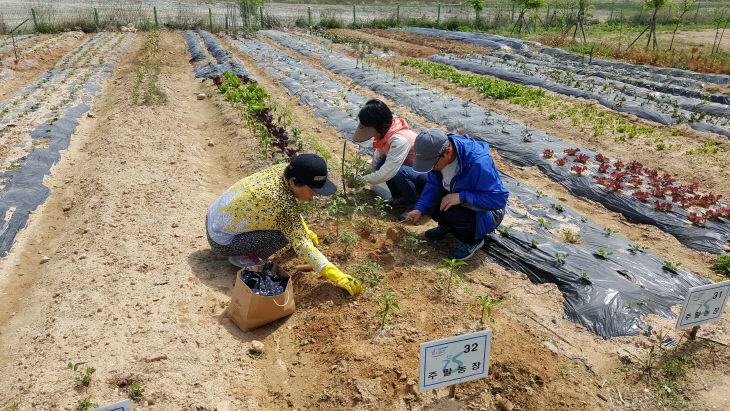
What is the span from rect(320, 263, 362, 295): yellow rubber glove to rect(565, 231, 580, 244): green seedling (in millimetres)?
2332

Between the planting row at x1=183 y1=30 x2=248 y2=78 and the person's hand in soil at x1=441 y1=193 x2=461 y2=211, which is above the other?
the planting row at x1=183 y1=30 x2=248 y2=78

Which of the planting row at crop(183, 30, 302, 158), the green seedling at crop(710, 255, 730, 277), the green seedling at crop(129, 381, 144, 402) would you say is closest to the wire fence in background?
the planting row at crop(183, 30, 302, 158)

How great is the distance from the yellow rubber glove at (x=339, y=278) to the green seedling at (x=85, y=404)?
1.58 metres

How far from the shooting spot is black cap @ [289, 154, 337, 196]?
3.16m

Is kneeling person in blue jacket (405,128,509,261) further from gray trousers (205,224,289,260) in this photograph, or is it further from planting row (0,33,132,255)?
planting row (0,33,132,255)

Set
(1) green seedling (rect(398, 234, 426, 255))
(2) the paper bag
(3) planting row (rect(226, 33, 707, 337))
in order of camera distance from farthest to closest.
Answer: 1. (1) green seedling (rect(398, 234, 426, 255))
2. (3) planting row (rect(226, 33, 707, 337))
3. (2) the paper bag

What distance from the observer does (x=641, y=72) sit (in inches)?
501

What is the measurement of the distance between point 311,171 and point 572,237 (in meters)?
2.85

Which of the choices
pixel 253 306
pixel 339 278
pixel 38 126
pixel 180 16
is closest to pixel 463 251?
pixel 339 278

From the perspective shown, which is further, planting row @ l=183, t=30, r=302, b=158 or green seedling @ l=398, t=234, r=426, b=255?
planting row @ l=183, t=30, r=302, b=158

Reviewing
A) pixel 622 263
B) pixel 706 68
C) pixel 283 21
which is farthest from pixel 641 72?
pixel 283 21

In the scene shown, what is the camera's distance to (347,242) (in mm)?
4223

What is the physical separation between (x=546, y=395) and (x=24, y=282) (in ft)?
14.5

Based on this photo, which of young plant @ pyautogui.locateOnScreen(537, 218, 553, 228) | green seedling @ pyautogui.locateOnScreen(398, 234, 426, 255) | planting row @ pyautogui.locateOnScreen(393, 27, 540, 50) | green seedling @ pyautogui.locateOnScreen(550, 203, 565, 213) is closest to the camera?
green seedling @ pyautogui.locateOnScreen(398, 234, 426, 255)
